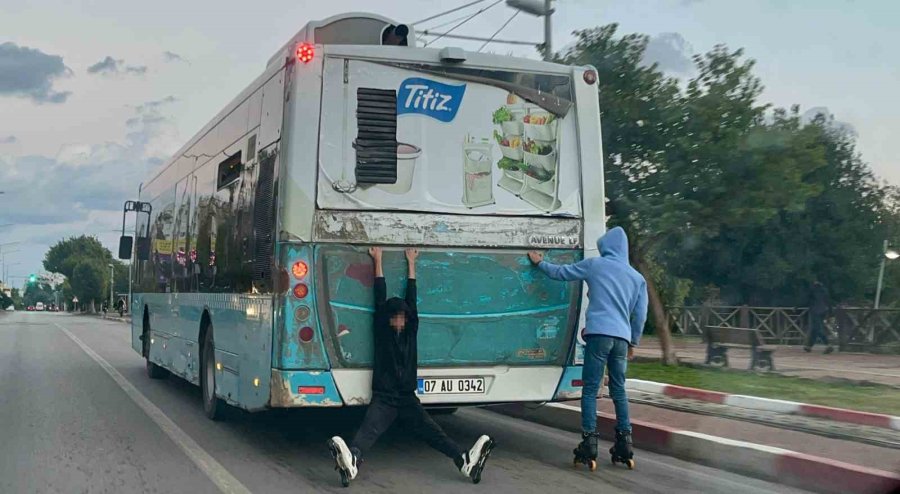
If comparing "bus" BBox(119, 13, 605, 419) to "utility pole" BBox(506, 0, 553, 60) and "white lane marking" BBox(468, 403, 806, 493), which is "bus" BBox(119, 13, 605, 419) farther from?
"utility pole" BBox(506, 0, 553, 60)

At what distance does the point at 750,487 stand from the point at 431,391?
99.0 inches

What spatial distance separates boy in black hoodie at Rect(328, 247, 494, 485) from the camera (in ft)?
23.0

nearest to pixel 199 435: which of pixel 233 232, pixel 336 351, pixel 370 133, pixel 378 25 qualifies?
pixel 233 232

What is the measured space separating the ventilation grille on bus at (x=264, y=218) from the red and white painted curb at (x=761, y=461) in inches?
138

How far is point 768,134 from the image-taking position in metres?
14.8

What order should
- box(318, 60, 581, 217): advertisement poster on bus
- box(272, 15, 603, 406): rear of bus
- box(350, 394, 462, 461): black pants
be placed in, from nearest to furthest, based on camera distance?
box(350, 394, 462, 461): black pants
box(272, 15, 603, 406): rear of bus
box(318, 60, 581, 217): advertisement poster on bus

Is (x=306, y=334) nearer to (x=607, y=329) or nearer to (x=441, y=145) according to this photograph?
(x=441, y=145)

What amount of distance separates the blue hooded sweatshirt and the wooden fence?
1661 centimetres

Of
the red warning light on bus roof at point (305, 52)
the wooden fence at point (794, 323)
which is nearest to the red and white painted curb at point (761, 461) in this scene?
the red warning light on bus roof at point (305, 52)

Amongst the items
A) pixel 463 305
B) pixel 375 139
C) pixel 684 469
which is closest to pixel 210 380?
pixel 463 305

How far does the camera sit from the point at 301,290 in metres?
7.27

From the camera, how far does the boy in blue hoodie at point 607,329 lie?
7492 mm

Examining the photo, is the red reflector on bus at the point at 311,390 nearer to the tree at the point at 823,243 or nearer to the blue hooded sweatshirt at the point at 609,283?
the blue hooded sweatshirt at the point at 609,283

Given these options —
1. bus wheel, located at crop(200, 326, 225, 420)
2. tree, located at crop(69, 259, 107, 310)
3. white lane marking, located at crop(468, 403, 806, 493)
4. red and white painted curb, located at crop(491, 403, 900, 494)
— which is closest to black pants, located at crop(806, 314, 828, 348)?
white lane marking, located at crop(468, 403, 806, 493)
